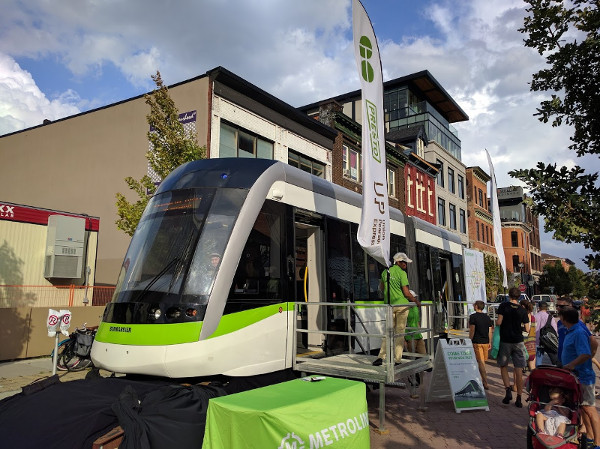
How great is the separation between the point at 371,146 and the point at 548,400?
13.9 feet

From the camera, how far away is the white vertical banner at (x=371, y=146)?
7.26 meters

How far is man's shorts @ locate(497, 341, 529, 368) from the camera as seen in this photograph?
8453 mm

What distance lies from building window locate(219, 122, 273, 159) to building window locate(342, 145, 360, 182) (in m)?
5.74

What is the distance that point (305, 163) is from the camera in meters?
21.0

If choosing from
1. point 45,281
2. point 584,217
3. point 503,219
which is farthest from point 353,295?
point 503,219

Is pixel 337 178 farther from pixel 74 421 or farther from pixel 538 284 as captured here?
pixel 538 284

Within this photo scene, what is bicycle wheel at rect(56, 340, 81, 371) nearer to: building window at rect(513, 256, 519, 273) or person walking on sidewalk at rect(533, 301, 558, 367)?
person walking on sidewalk at rect(533, 301, 558, 367)

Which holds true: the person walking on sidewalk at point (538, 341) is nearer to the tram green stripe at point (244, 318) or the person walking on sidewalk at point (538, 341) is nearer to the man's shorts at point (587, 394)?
the man's shorts at point (587, 394)

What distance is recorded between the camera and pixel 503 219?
2477 inches

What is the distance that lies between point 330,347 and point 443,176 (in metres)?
31.7

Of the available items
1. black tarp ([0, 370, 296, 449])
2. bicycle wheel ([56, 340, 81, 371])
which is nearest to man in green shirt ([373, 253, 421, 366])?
black tarp ([0, 370, 296, 449])

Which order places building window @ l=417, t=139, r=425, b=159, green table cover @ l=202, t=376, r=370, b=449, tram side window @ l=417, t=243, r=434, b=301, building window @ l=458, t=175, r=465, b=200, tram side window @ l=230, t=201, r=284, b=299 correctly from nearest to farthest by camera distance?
green table cover @ l=202, t=376, r=370, b=449, tram side window @ l=230, t=201, r=284, b=299, tram side window @ l=417, t=243, r=434, b=301, building window @ l=417, t=139, r=425, b=159, building window @ l=458, t=175, r=465, b=200

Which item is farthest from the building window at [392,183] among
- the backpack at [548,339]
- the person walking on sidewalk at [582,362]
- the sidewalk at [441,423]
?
the person walking on sidewalk at [582,362]

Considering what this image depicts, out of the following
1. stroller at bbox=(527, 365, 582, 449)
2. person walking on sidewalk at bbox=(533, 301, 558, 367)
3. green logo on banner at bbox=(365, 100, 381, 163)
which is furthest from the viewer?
person walking on sidewalk at bbox=(533, 301, 558, 367)
